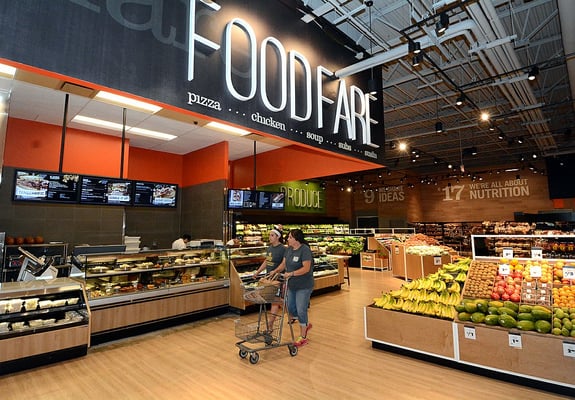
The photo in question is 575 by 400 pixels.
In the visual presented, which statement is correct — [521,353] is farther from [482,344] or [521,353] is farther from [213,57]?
[213,57]

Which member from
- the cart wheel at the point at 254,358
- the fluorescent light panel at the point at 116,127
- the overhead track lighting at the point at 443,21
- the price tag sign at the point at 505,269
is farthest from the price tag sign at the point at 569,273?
the fluorescent light panel at the point at 116,127

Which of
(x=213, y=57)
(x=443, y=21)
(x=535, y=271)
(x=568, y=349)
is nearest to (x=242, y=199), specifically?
(x=213, y=57)

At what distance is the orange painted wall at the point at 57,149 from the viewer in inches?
238

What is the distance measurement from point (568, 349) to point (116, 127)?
805cm

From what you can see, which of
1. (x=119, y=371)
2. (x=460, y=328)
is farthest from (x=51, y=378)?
(x=460, y=328)

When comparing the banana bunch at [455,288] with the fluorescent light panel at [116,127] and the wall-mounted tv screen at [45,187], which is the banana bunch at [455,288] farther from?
the wall-mounted tv screen at [45,187]

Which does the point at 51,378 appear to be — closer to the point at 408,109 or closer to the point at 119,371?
the point at 119,371

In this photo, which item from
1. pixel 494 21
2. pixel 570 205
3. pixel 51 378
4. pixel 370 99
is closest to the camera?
pixel 51 378

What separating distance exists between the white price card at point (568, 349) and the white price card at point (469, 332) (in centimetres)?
78

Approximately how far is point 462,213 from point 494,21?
16459 millimetres

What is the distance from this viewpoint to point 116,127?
6.62 meters

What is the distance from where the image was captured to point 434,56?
7.46m

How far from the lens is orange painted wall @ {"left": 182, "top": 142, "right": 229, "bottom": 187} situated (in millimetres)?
7660

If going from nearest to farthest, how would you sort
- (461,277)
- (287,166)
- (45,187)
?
(461,277)
(45,187)
(287,166)
